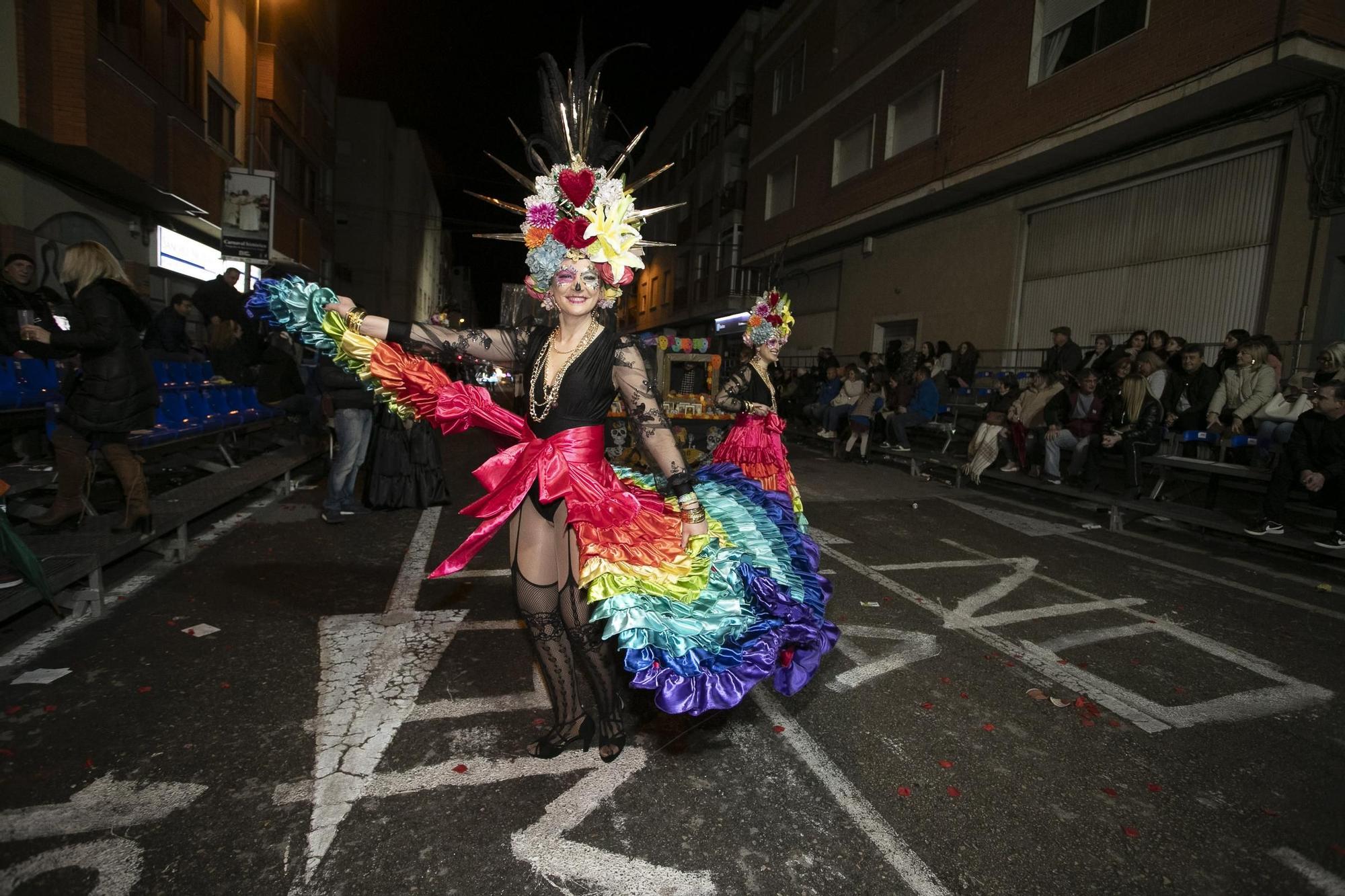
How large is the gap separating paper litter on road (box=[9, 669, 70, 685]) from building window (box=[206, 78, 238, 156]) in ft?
56.7

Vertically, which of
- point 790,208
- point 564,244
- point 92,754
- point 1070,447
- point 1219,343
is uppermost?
point 790,208

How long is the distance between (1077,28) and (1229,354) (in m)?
7.47

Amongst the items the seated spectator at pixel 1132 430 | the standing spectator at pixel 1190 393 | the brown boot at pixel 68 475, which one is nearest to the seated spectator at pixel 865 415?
the seated spectator at pixel 1132 430

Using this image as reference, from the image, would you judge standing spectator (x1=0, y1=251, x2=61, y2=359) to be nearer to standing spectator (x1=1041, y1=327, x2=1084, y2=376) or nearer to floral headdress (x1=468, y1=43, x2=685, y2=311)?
floral headdress (x1=468, y1=43, x2=685, y2=311)

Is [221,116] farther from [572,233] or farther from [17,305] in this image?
[572,233]

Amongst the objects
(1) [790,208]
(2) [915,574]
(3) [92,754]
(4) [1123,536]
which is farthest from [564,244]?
(1) [790,208]

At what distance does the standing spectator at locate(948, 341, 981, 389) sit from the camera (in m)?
14.1

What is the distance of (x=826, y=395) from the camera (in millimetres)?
16328

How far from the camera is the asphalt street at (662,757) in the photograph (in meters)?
2.25

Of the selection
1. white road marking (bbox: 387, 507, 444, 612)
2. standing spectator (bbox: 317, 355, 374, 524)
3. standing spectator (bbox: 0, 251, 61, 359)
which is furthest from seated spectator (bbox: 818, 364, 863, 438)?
standing spectator (bbox: 0, 251, 61, 359)

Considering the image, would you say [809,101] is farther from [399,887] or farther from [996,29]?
[399,887]

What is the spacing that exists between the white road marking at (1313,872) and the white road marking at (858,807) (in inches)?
51.7

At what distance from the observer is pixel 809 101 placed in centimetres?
2155

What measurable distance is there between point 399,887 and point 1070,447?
9.96 metres
